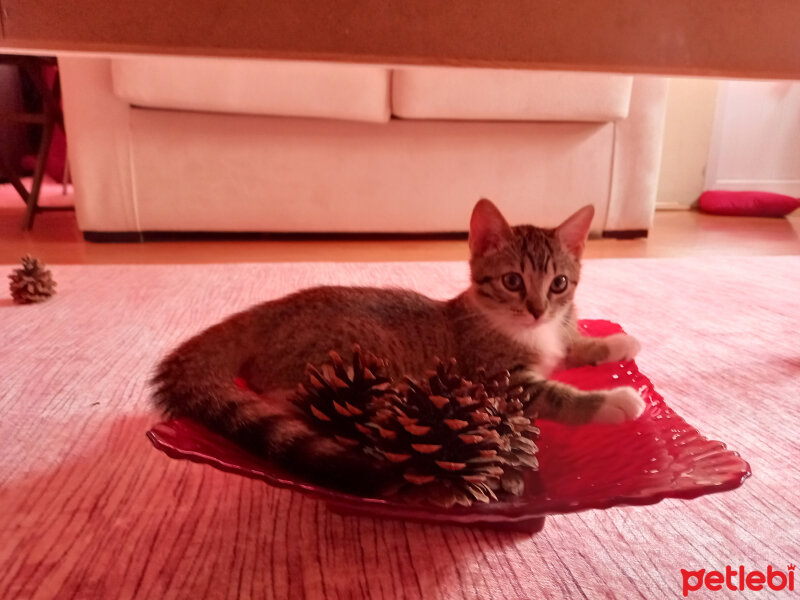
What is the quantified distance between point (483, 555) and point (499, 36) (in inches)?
17.8

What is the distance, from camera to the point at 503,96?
207 cm

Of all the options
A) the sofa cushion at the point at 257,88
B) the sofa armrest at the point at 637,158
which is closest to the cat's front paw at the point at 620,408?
the sofa cushion at the point at 257,88

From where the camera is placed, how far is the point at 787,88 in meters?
3.30

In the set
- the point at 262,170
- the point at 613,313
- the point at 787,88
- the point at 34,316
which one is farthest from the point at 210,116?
the point at 787,88

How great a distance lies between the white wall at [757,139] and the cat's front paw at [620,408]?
3163mm

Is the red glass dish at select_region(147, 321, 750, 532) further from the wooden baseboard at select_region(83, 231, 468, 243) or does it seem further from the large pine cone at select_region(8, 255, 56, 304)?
the wooden baseboard at select_region(83, 231, 468, 243)

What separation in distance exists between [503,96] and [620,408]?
164cm

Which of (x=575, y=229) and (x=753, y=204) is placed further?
(x=753, y=204)

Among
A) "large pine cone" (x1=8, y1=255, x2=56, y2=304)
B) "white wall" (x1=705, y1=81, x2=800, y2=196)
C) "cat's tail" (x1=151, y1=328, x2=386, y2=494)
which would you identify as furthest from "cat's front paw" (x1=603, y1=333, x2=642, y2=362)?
"white wall" (x1=705, y1=81, x2=800, y2=196)

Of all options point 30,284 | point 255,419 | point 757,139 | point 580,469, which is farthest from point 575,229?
point 757,139

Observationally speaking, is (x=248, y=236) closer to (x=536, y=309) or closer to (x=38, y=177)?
(x=38, y=177)

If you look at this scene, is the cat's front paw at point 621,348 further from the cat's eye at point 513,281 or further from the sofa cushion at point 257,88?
the sofa cushion at point 257,88

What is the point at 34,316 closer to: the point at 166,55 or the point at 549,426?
the point at 166,55

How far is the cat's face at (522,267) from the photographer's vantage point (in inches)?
31.4
